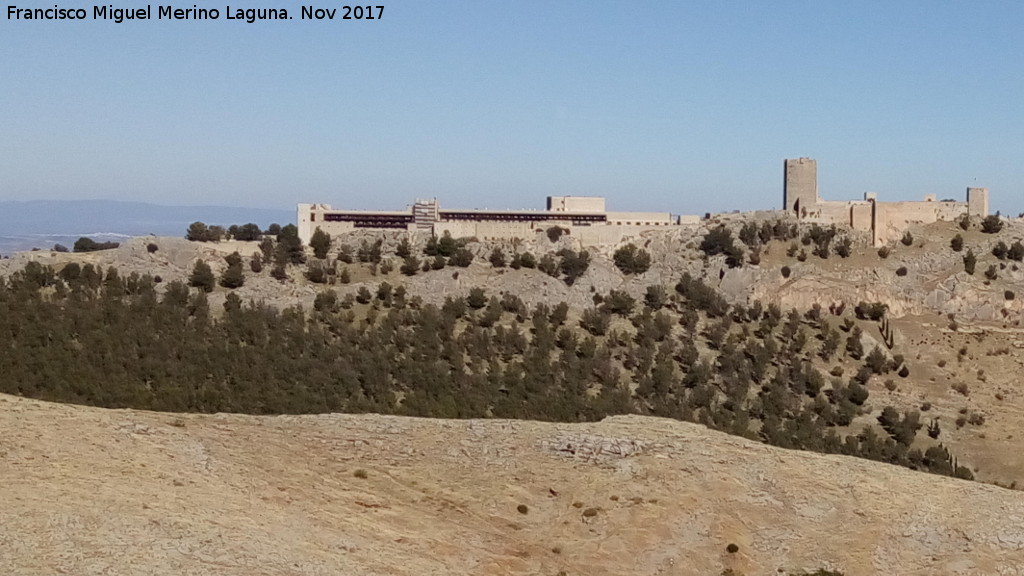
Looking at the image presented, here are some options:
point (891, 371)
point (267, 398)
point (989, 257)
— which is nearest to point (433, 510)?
point (267, 398)

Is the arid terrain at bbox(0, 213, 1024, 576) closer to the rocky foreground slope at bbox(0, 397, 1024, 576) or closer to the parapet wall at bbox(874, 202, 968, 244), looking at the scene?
the rocky foreground slope at bbox(0, 397, 1024, 576)

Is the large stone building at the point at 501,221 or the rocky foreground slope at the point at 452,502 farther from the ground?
the large stone building at the point at 501,221

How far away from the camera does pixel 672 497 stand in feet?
73.6

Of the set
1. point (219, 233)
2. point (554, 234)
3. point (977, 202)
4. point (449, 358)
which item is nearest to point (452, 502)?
point (449, 358)

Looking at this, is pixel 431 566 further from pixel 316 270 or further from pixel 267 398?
pixel 316 270

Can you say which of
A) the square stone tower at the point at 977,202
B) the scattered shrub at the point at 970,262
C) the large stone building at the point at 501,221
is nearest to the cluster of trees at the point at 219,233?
the large stone building at the point at 501,221

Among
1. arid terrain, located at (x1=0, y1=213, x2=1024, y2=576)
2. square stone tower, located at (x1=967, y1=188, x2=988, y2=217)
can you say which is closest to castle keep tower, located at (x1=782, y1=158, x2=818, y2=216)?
square stone tower, located at (x1=967, y1=188, x2=988, y2=217)

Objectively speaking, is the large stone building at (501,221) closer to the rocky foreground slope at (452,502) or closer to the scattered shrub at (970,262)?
the scattered shrub at (970,262)

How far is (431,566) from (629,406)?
1133 inches

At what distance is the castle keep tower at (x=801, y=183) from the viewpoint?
69312mm

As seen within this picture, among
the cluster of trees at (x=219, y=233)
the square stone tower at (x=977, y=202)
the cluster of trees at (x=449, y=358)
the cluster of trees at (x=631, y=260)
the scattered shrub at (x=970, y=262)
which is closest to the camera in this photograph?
the cluster of trees at (x=449, y=358)

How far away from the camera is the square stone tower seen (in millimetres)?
68438

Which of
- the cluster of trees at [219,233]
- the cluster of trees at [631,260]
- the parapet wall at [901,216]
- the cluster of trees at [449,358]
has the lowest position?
the cluster of trees at [449,358]

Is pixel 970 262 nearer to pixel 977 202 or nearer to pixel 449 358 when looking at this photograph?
pixel 977 202
